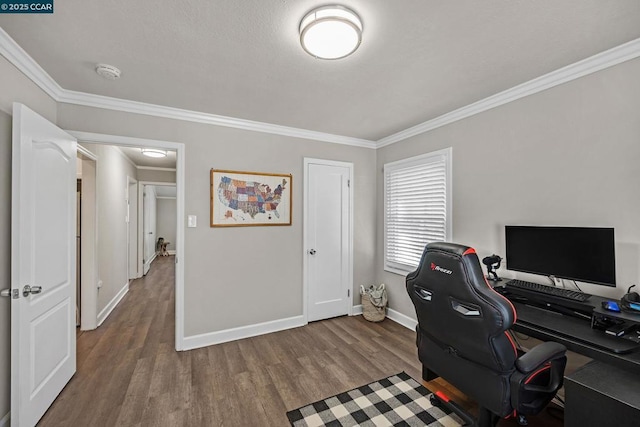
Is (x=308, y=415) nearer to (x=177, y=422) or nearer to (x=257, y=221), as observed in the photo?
(x=177, y=422)

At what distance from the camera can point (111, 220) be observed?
4148mm

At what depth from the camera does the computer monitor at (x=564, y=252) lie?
1.78 m

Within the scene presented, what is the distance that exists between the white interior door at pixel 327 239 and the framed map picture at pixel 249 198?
1.09ft

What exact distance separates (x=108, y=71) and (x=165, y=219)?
9.19 m

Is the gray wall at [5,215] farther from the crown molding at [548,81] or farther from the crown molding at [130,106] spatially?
the crown molding at [548,81]

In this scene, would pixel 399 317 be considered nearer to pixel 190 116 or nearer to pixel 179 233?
pixel 179 233

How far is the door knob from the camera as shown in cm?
173

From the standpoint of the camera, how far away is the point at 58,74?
2.18 meters

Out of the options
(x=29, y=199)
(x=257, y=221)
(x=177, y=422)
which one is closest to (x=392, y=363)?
(x=177, y=422)

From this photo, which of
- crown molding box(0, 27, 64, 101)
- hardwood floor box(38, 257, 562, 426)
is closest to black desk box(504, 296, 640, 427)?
hardwood floor box(38, 257, 562, 426)

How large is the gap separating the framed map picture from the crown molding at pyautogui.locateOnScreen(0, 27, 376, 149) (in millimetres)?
557

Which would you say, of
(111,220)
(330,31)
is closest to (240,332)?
(111,220)

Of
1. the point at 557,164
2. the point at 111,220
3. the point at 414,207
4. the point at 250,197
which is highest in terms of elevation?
the point at 557,164

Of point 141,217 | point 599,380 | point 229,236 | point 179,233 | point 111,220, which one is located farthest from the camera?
point 141,217
